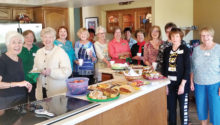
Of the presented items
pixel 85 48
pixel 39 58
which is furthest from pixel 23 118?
pixel 85 48

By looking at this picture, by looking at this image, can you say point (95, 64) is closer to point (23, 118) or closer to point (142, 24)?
point (23, 118)

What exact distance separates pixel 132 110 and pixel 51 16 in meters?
4.19

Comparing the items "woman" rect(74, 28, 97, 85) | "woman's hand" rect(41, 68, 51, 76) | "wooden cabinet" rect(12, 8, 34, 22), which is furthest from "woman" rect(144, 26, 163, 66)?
"wooden cabinet" rect(12, 8, 34, 22)

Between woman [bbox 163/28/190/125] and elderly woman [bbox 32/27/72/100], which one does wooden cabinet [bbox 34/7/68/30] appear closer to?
elderly woman [bbox 32/27/72/100]

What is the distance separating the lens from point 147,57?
11.1 ft

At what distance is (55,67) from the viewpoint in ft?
8.32

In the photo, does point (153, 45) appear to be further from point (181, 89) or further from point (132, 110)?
point (132, 110)

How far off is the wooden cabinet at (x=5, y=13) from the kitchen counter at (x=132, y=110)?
3.84 metres

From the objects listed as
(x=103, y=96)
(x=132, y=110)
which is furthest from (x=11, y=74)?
(x=132, y=110)

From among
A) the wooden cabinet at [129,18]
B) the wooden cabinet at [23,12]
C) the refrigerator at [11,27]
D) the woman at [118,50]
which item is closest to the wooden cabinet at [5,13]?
the wooden cabinet at [23,12]

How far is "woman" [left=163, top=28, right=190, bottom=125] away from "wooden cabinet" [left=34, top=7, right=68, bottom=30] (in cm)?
355

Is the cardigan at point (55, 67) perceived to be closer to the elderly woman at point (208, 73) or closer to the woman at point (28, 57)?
the woman at point (28, 57)

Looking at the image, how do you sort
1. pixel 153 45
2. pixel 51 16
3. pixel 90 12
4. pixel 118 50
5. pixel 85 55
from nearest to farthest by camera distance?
pixel 153 45 → pixel 85 55 → pixel 118 50 → pixel 51 16 → pixel 90 12

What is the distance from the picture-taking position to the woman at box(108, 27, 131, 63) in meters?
3.69
